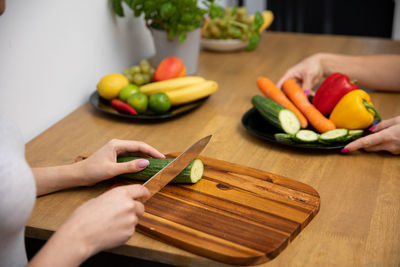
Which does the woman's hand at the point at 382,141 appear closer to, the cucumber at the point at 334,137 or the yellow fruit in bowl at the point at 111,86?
the cucumber at the point at 334,137

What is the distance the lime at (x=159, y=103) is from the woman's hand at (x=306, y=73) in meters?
0.45

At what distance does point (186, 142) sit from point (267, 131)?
248 millimetres

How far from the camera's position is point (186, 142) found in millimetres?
1285

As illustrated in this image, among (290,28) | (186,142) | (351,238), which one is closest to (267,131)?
(186,142)

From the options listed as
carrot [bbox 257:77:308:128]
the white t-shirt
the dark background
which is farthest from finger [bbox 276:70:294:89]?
the dark background

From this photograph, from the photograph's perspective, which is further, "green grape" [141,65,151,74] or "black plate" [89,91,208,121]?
"green grape" [141,65,151,74]

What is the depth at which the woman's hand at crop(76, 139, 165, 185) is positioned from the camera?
3.29 ft

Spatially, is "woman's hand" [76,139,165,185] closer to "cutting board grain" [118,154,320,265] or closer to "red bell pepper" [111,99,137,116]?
"cutting board grain" [118,154,320,265]

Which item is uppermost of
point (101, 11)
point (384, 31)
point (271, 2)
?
point (101, 11)

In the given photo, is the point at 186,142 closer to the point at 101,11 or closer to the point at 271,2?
the point at 101,11

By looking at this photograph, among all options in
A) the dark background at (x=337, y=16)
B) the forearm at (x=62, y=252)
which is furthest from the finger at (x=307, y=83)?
the dark background at (x=337, y=16)

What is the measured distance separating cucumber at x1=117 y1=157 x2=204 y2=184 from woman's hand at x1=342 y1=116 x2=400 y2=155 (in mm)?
424

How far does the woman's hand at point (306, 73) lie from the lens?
5.35 ft

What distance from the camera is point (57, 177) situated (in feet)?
3.35
